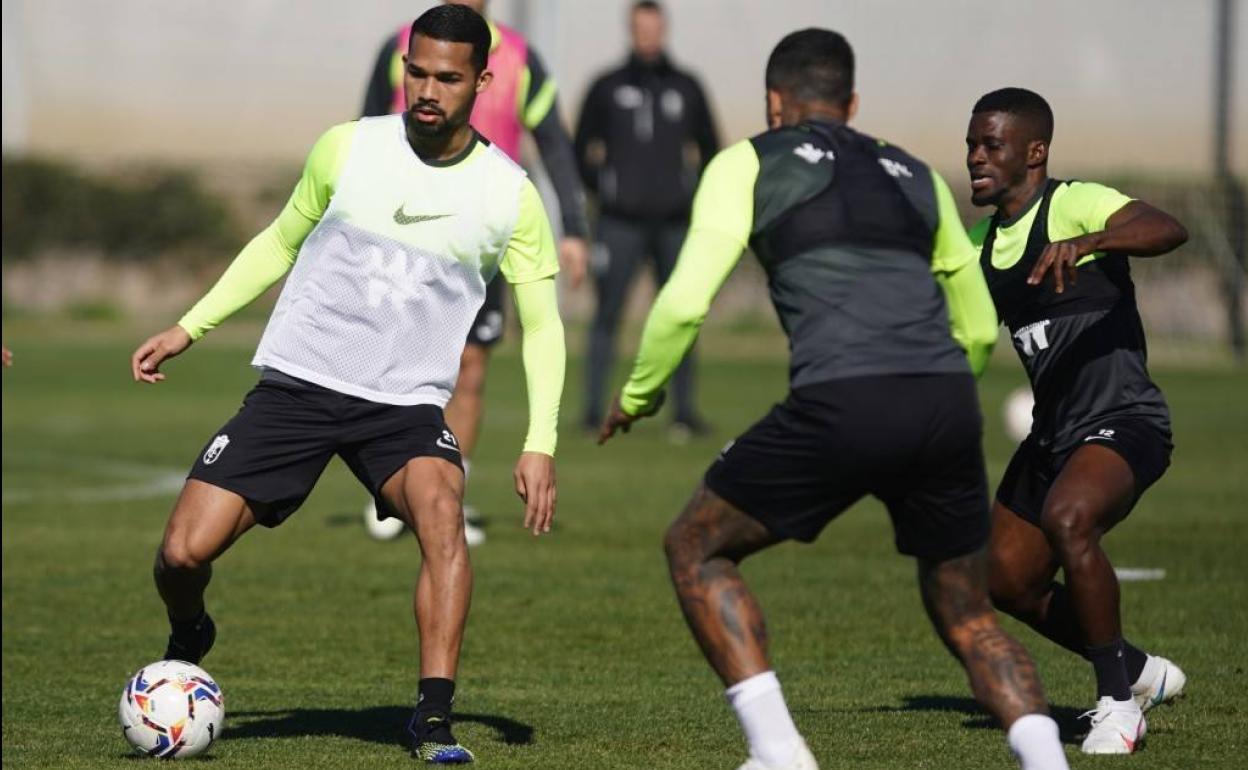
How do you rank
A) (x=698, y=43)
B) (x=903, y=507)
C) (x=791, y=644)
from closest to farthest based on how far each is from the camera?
(x=903, y=507) < (x=791, y=644) < (x=698, y=43)

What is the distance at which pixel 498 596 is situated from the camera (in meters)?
9.72

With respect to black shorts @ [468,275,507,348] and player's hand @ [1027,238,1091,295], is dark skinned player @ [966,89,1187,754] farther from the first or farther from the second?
black shorts @ [468,275,507,348]

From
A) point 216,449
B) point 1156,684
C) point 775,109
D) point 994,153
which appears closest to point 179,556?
point 216,449

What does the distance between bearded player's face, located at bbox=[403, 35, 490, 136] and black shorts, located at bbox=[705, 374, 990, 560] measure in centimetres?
150

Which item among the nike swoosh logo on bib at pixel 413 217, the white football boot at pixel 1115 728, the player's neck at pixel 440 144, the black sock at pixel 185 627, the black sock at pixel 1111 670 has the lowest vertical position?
the white football boot at pixel 1115 728

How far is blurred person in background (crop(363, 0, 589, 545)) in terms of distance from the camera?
10641mm

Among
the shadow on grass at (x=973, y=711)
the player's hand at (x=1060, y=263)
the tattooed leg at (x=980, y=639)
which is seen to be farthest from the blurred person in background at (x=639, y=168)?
the tattooed leg at (x=980, y=639)

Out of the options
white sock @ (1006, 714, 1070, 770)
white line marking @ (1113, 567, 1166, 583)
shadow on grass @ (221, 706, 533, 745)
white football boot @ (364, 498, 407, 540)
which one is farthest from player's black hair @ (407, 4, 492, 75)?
white football boot @ (364, 498, 407, 540)

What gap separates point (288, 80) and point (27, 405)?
17291 mm

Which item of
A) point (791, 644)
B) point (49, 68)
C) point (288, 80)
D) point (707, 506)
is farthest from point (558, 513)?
point (49, 68)

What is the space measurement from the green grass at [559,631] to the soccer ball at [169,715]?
0.12 m

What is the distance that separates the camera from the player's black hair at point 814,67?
5.59 metres

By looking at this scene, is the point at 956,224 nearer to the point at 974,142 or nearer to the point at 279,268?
the point at 974,142

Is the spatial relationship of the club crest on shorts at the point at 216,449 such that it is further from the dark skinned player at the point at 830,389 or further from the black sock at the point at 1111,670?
the black sock at the point at 1111,670
